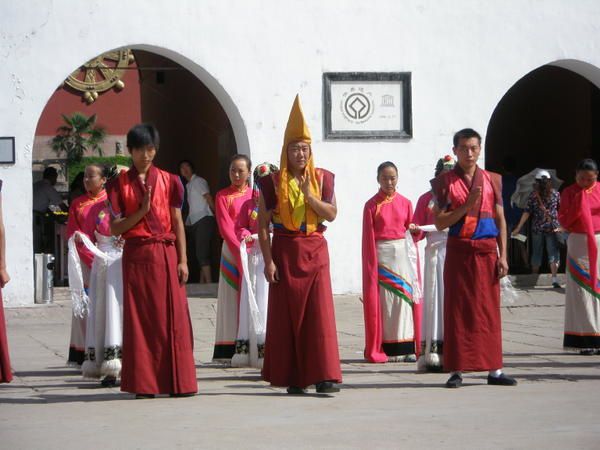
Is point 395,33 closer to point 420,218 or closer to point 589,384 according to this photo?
point 420,218

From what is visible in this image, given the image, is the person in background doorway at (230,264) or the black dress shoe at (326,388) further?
the person in background doorway at (230,264)

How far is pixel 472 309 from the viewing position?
853cm

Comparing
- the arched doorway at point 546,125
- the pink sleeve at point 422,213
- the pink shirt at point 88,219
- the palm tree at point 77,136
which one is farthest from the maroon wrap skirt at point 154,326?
the palm tree at point 77,136

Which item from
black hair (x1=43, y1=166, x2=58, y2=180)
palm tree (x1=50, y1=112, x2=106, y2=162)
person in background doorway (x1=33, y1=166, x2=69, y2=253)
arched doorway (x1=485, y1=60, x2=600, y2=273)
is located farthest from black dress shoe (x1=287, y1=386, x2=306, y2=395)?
palm tree (x1=50, y1=112, x2=106, y2=162)

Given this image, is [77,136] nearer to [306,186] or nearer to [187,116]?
[187,116]

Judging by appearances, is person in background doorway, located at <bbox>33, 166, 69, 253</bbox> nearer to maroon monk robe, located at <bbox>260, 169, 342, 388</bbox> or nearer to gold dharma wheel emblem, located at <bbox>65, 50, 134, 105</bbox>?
maroon monk robe, located at <bbox>260, 169, 342, 388</bbox>

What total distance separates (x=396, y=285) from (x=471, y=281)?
2.26m

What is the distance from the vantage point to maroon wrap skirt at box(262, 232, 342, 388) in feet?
26.9

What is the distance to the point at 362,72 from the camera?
48.7 ft

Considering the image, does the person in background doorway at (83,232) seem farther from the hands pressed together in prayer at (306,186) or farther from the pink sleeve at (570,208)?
the pink sleeve at (570,208)

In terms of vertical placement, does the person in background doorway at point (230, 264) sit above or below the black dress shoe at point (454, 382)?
above

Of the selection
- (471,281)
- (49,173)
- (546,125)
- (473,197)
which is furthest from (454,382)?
(546,125)

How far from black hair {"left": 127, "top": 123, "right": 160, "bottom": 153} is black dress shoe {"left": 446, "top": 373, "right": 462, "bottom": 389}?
260 cm

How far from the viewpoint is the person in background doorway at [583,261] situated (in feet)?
35.5
